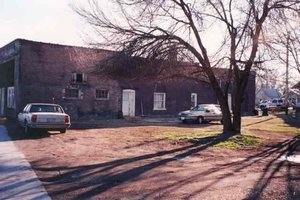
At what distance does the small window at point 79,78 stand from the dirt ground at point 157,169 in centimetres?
1497

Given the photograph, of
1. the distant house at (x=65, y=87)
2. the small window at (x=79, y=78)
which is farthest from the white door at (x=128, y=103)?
the small window at (x=79, y=78)

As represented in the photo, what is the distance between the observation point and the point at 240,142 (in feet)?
64.7

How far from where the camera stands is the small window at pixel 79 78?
34844 millimetres

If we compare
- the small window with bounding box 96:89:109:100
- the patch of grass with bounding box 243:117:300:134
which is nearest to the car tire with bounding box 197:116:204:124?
the patch of grass with bounding box 243:117:300:134

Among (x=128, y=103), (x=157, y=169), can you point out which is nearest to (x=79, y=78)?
(x=128, y=103)

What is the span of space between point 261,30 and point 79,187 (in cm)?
1316

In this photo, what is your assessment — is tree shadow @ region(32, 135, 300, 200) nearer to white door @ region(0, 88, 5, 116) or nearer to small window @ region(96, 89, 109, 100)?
small window @ region(96, 89, 109, 100)

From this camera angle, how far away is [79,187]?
972 cm

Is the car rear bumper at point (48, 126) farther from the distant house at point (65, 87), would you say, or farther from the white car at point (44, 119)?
the distant house at point (65, 87)

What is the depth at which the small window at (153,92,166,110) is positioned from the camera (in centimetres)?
4128

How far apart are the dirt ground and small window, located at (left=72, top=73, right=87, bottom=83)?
15.0m

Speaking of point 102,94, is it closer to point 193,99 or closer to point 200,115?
point 200,115

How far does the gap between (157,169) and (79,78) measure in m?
23.9

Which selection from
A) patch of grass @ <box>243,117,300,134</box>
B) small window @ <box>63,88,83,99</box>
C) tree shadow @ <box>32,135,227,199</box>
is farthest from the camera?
small window @ <box>63,88,83,99</box>
